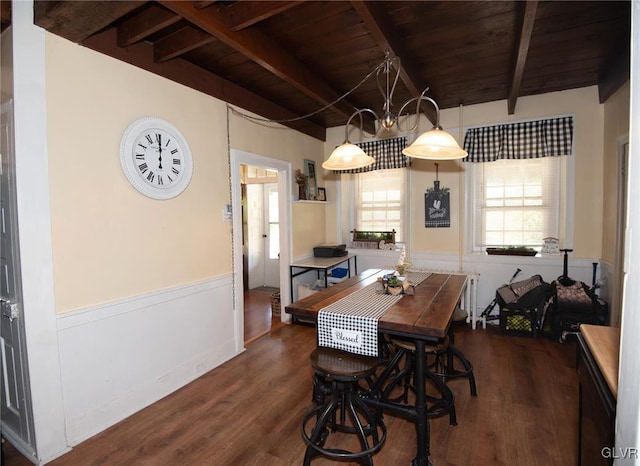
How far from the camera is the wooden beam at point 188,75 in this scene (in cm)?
215

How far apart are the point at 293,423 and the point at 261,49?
100 inches

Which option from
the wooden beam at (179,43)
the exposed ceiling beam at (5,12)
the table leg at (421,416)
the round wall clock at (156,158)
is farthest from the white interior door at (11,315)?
the table leg at (421,416)

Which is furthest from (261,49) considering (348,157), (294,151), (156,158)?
(294,151)

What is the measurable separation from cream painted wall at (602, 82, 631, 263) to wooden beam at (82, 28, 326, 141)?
3224 millimetres

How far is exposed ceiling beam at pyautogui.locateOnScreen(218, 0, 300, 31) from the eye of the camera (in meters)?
1.78

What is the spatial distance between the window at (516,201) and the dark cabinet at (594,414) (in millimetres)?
2828

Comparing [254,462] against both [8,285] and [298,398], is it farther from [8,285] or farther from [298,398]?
[8,285]

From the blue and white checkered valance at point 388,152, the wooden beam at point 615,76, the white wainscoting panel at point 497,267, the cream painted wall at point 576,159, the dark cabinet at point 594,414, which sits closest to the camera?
the dark cabinet at point 594,414

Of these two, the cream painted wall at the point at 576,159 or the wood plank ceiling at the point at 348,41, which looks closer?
the wood plank ceiling at the point at 348,41

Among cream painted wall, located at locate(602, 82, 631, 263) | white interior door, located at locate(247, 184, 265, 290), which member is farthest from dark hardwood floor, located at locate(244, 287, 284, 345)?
cream painted wall, located at locate(602, 82, 631, 263)

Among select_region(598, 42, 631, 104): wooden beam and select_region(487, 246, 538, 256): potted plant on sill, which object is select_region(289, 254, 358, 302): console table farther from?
select_region(598, 42, 631, 104): wooden beam

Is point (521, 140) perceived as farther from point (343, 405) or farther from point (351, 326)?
point (343, 405)

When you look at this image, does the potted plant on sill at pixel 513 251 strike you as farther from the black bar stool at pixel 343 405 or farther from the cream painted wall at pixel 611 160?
the black bar stool at pixel 343 405

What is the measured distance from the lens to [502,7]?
205cm
